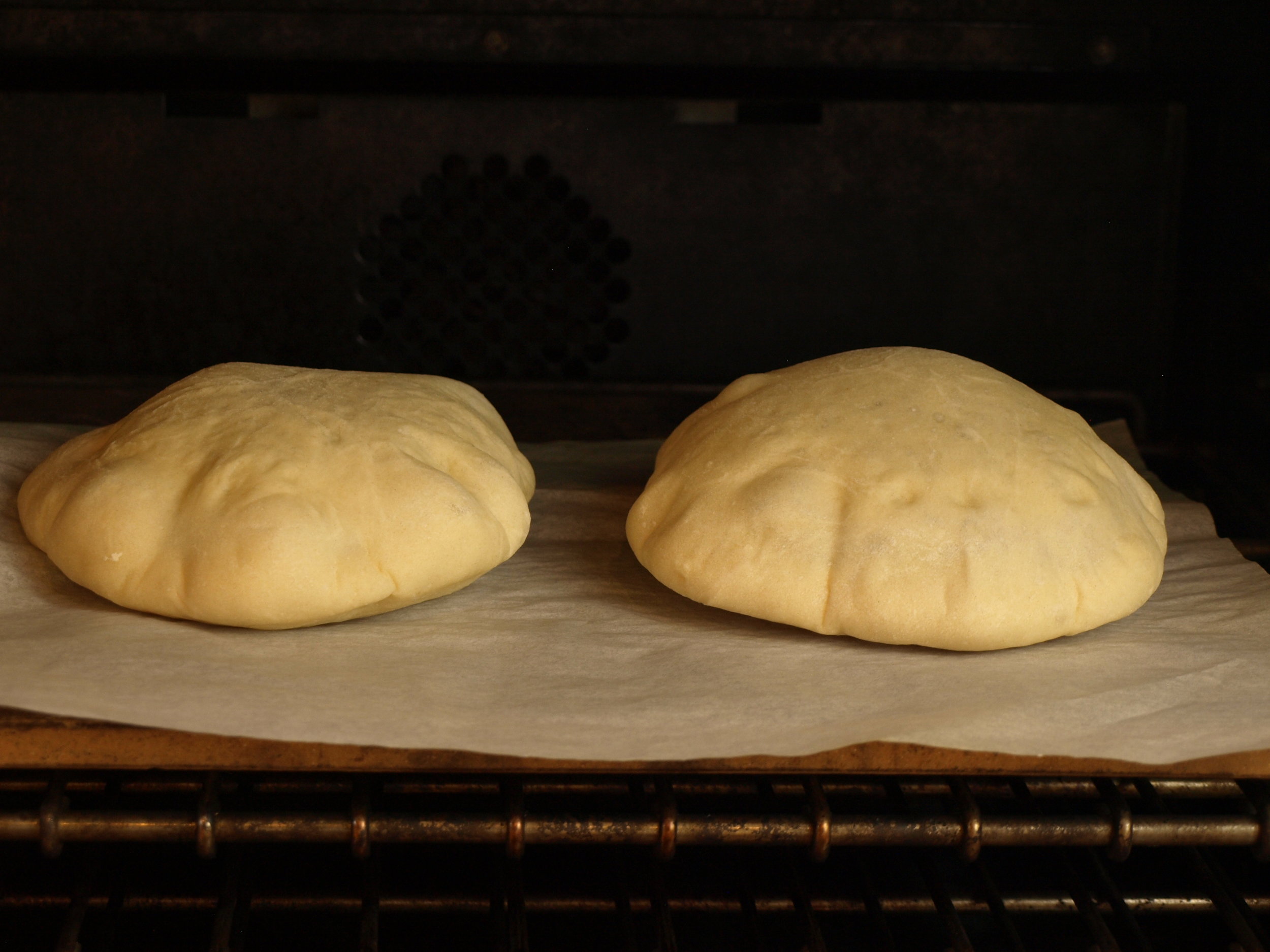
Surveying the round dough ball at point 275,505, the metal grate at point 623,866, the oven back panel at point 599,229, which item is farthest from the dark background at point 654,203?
the metal grate at point 623,866

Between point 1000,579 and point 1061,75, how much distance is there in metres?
0.68

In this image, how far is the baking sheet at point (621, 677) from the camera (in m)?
0.83

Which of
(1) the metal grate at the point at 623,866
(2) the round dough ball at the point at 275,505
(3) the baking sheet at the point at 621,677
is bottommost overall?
(1) the metal grate at the point at 623,866

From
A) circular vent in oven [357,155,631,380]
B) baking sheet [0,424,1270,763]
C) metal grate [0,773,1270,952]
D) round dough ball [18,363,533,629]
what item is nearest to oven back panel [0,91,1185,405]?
circular vent in oven [357,155,631,380]

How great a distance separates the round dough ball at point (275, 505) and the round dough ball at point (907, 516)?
7.9 inches

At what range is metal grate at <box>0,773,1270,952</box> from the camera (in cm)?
84

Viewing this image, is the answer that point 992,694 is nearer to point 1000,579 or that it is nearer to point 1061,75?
point 1000,579

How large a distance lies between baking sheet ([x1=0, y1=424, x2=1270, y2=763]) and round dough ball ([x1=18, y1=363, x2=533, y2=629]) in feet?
0.13

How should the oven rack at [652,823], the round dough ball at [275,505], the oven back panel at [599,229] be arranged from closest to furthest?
the oven rack at [652,823] → the round dough ball at [275,505] → the oven back panel at [599,229]

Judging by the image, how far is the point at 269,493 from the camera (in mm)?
1001

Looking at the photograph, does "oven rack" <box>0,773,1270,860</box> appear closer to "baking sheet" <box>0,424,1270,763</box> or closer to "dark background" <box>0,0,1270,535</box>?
"baking sheet" <box>0,424,1270,763</box>

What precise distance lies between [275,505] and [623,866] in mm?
445

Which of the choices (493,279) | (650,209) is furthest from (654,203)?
(493,279)

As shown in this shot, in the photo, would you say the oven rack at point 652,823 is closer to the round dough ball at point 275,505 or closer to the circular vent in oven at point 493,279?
the round dough ball at point 275,505
